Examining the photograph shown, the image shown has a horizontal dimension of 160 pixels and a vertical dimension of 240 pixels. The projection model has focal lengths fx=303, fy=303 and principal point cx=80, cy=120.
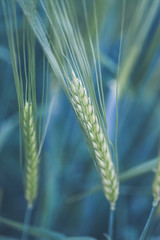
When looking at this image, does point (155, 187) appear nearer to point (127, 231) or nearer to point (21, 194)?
point (127, 231)

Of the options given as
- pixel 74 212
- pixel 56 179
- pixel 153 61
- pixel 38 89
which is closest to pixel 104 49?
pixel 153 61

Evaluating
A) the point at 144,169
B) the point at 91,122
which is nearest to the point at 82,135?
the point at 144,169

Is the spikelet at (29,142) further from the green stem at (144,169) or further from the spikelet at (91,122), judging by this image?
the green stem at (144,169)

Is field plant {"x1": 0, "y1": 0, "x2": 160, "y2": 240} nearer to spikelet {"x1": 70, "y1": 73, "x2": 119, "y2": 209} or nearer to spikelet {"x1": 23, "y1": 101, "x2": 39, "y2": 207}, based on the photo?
spikelet {"x1": 23, "y1": 101, "x2": 39, "y2": 207}

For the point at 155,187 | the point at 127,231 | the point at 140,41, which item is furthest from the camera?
the point at 127,231

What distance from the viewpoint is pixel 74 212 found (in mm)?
1070

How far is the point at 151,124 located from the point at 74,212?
1.39 feet

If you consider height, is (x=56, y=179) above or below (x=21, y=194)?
above

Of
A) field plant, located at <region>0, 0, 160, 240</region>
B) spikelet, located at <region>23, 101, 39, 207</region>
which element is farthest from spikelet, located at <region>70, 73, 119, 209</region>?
field plant, located at <region>0, 0, 160, 240</region>

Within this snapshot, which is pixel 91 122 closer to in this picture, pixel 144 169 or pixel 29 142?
pixel 29 142

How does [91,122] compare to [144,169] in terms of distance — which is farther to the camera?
[144,169]

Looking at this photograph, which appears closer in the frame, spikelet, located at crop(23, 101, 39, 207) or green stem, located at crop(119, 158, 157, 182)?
spikelet, located at crop(23, 101, 39, 207)

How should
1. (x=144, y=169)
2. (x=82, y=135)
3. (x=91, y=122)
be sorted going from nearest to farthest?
(x=91, y=122)
(x=144, y=169)
(x=82, y=135)

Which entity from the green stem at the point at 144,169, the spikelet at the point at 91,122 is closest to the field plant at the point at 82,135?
the green stem at the point at 144,169
